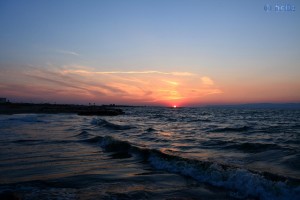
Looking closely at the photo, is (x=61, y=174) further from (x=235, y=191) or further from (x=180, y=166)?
(x=235, y=191)

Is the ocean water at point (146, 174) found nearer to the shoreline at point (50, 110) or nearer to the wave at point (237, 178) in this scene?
the wave at point (237, 178)

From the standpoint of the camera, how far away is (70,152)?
557 inches

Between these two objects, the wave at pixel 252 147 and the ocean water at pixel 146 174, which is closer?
the ocean water at pixel 146 174

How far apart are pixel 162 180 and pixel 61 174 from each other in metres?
3.20

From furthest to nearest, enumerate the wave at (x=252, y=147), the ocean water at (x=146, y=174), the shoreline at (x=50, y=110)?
the shoreline at (x=50, y=110) < the wave at (x=252, y=147) < the ocean water at (x=146, y=174)

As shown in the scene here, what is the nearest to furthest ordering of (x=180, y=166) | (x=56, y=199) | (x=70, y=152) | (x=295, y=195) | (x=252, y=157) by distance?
1. (x=56, y=199)
2. (x=295, y=195)
3. (x=180, y=166)
4. (x=252, y=157)
5. (x=70, y=152)

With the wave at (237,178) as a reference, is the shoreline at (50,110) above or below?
above

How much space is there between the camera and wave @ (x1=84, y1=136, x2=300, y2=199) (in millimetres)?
7688

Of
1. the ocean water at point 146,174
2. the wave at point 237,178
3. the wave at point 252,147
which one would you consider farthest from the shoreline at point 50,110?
the wave at point 237,178

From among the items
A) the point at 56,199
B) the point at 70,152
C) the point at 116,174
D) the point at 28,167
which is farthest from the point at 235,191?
the point at 70,152

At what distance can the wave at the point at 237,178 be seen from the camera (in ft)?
25.2

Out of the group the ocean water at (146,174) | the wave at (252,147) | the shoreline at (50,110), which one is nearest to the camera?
the ocean water at (146,174)

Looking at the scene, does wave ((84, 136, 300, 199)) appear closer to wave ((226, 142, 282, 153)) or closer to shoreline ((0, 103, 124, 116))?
wave ((226, 142, 282, 153))

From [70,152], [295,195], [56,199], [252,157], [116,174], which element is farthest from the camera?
[70,152]
